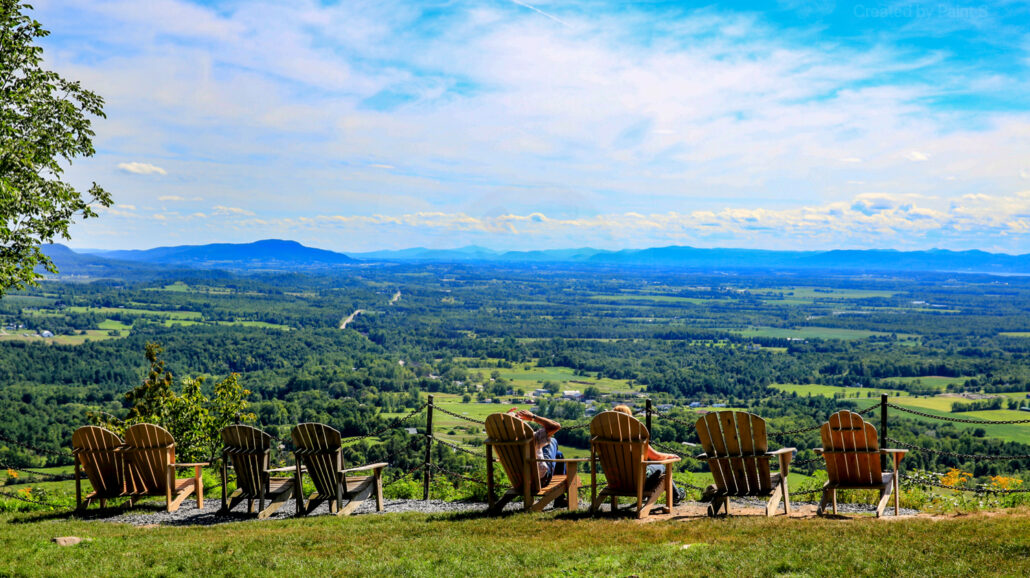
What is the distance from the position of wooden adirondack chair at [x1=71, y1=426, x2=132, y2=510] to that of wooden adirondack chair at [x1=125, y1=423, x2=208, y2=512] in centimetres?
12

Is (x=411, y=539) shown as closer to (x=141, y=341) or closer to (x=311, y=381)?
(x=311, y=381)

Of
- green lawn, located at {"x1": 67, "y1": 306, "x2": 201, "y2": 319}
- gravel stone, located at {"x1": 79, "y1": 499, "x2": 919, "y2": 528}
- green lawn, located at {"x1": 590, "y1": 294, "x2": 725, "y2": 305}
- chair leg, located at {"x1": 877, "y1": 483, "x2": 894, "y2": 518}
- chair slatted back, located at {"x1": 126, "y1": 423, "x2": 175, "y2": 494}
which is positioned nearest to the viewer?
chair leg, located at {"x1": 877, "y1": 483, "x2": 894, "y2": 518}

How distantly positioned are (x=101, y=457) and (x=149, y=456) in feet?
1.89

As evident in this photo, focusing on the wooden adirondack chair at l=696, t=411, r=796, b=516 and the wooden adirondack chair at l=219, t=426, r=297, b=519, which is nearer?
the wooden adirondack chair at l=696, t=411, r=796, b=516

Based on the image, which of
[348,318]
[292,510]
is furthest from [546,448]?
[348,318]

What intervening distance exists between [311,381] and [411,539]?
5881 centimetres

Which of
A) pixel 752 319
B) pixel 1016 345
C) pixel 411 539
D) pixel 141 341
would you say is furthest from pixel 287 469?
pixel 752 319

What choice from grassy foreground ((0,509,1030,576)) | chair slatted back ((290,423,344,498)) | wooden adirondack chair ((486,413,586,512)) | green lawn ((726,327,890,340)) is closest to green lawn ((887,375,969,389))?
green lawn ((726,327,890,340))

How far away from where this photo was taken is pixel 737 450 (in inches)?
263

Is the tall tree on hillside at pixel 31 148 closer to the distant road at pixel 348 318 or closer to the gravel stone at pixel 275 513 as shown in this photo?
the gravel stone at pixel 275 513

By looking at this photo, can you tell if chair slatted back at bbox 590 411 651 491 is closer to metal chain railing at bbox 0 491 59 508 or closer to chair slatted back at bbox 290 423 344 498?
chair slatted back at bbox 290 423 344 498

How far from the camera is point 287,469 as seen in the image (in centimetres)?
752

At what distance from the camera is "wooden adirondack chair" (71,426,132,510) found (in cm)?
800

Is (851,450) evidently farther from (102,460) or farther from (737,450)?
(102,460)
